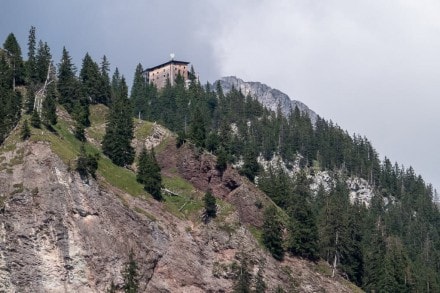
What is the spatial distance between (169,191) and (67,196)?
19.0 meters

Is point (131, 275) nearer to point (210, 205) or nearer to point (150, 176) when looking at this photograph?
point (210, 205)

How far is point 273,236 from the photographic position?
3880 inches

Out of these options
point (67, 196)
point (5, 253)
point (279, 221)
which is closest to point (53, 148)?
point (67, 196)

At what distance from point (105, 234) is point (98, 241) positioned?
5.18 ft

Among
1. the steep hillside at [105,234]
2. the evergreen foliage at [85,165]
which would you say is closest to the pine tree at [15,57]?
the steep hillside at [105,234]

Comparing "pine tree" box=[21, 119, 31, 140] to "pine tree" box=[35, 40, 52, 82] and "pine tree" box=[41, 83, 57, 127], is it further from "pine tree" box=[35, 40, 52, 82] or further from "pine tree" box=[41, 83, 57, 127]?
"pine tree" box=[35, 40, 52, 82]

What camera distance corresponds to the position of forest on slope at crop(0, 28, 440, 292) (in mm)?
104375

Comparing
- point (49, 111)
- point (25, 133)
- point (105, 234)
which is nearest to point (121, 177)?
point (105, 234)

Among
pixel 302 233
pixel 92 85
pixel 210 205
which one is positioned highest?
pixel 92 85

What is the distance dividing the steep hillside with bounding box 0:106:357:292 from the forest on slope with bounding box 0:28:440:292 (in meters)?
5.26

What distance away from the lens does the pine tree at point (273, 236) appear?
9821 cm

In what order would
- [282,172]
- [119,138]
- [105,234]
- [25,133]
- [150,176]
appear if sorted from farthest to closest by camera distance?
[282,172] → [119,138] → [150,176] → [25,133] → [105,234]

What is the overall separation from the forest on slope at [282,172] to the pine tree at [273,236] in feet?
0.47

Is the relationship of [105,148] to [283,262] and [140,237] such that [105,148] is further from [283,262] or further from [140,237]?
[283,262]
